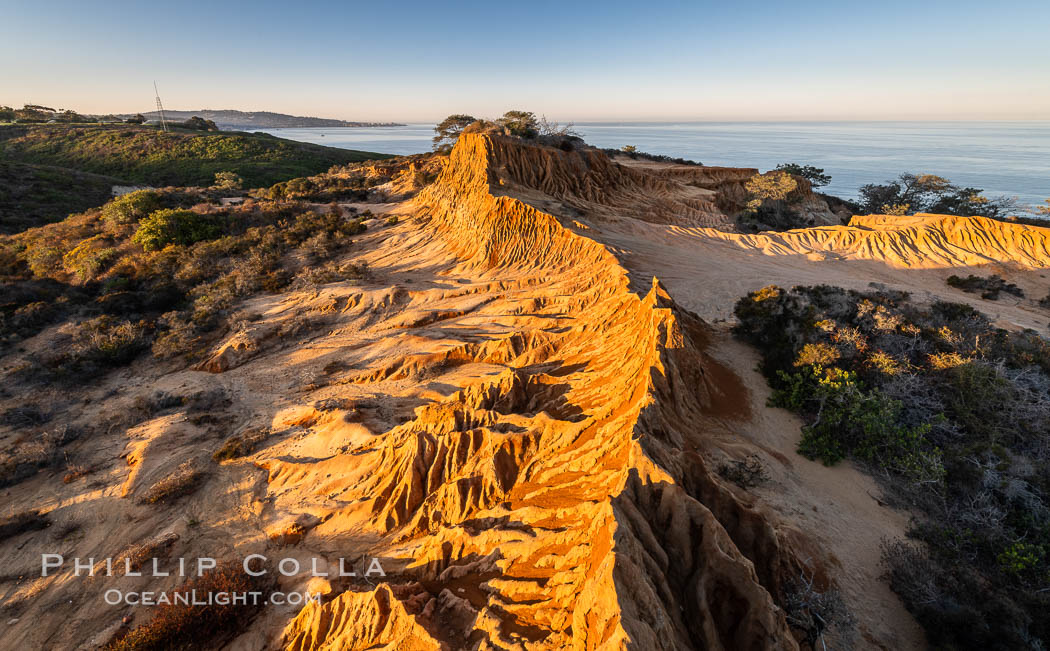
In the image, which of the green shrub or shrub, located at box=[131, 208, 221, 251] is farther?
shrub, located at box=[131, 208, 221, 251]

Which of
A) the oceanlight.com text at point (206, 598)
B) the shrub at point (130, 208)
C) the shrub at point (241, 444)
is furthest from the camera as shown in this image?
the shrub at point (130, 208)

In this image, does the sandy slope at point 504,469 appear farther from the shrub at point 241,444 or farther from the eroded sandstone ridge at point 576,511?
the shrub at point 241,444

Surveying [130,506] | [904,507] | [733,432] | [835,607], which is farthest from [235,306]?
[904,507]

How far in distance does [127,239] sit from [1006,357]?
4607 centimetres

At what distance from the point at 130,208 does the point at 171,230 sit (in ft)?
21.1

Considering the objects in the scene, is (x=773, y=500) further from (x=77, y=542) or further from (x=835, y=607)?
(x=77, y=542)

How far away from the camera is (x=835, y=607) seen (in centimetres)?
607

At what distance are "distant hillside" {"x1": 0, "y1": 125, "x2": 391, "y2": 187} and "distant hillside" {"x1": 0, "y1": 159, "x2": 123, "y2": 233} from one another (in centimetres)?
982

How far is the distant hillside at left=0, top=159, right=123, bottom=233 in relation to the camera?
3394 centimetres

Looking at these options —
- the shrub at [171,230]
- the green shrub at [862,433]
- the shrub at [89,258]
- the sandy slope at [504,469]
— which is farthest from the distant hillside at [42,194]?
the green shrub at [862,433]

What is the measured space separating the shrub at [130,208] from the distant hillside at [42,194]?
10547 mm

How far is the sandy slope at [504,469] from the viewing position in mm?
5273

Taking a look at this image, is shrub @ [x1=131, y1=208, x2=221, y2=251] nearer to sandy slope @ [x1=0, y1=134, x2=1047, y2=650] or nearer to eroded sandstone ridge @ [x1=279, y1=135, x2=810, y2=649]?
sandy slope @ [x1=0, y1=134, x2=1047, y2=650]

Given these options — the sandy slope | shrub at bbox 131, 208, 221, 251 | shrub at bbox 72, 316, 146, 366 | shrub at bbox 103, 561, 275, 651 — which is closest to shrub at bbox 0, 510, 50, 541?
the sandy slope
